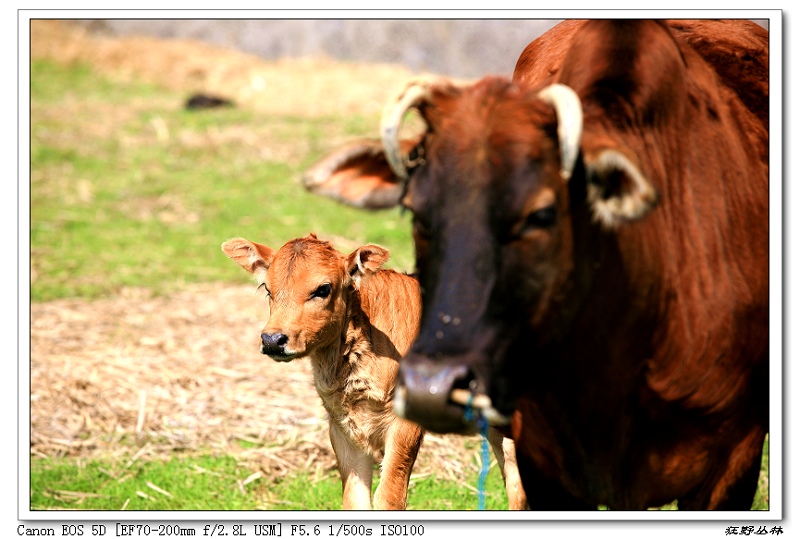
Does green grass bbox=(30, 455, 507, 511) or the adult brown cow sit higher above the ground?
the adult brown cow

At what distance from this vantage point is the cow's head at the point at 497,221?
329 cm

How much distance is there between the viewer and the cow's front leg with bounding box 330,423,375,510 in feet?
21.7

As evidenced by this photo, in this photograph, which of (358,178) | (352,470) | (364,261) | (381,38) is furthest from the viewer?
(381,38)

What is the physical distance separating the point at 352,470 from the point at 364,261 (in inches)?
57.2

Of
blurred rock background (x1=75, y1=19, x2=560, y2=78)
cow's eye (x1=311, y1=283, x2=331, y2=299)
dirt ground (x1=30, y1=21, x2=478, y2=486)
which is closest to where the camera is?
cow's eye (x1=311, y1=283, x2=331, y2=299)

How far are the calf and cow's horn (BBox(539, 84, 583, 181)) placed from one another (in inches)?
135

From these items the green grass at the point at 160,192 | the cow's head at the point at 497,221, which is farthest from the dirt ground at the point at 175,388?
the cow's head at the point at 497,221

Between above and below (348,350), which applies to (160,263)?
above

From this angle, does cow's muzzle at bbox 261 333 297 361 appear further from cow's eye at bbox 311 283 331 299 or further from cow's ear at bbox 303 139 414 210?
cow's ear at bbox 303 139 414 210

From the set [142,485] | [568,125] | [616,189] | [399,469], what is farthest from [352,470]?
[568,125]

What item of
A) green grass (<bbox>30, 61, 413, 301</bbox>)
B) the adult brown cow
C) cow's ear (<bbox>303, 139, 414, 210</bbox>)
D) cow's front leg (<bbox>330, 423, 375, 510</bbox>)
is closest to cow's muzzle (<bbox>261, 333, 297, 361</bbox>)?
cow's front leg (<bbox>330, 423, 375, 510</bbox>)

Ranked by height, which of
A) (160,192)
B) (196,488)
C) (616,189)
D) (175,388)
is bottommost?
(196,488)

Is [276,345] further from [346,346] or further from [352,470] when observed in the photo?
[352,470]

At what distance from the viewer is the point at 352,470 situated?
680 centimetres
